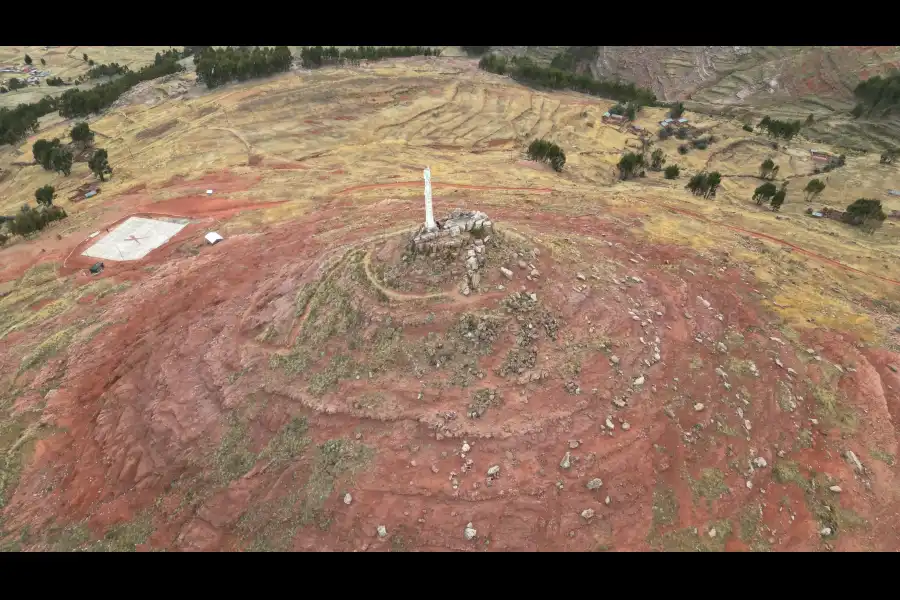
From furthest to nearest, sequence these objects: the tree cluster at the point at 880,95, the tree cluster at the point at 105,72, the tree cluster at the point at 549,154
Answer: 1. the tree cluster at the point at 105,72
2. the tree cluster at the point at 880,95
3. the tree cluster at the point at 549,154

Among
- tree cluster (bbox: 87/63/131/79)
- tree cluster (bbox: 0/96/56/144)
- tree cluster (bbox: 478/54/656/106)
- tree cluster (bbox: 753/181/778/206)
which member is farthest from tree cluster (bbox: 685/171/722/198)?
tree cluster (bbox: 87/63/131/79)

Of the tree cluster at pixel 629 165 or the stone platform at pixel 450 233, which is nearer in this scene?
the stone platform at pixel 450 233

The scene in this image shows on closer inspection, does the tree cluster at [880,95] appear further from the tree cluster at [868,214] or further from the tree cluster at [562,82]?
the tree cluster at [868,214]

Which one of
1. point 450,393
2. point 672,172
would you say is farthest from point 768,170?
point 450,393

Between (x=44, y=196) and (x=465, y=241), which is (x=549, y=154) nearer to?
(x=465, y=241)

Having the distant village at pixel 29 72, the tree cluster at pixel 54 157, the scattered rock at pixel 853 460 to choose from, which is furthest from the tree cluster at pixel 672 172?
the distant village at pixel 29 72

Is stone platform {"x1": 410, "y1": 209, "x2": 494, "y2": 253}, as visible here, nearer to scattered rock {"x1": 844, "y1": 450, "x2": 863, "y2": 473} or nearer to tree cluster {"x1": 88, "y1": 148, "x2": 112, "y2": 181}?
scattered rock {"x1": 844, "y1": 450, "x2": 863, "y2": 473}
